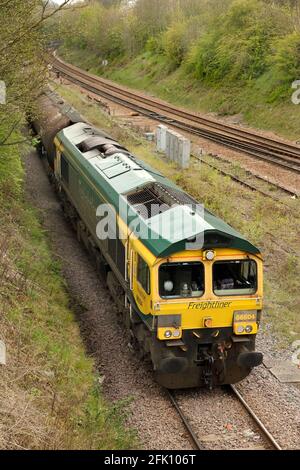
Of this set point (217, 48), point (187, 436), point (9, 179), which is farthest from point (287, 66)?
point (187, 436)

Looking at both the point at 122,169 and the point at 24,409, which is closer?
the point at 24,409

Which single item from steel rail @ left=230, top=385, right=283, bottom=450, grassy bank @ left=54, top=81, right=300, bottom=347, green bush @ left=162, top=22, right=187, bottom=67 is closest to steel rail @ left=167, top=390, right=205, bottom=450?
steel rail @ left=230, top=385, right=283, bottom=450

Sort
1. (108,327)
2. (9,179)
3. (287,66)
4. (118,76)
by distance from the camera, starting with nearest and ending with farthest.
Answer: (108,327), (9,179), (287,66), (118,76)

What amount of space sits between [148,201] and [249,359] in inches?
144

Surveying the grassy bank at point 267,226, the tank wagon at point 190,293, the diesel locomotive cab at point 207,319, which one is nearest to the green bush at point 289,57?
the grassy bank at point 267,226

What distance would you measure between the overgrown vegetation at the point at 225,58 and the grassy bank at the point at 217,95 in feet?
0.22

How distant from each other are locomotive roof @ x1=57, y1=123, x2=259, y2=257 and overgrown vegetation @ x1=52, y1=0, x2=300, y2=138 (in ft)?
36.4

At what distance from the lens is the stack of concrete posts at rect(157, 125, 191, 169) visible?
78.0ft

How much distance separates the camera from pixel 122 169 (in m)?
13.4

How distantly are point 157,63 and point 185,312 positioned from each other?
52.2 meters

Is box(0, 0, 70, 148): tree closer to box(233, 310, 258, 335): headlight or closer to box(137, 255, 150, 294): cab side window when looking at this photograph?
box(137, 255, 150, 294): cab side window

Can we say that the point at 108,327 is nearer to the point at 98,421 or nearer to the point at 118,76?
the point at 98,421
